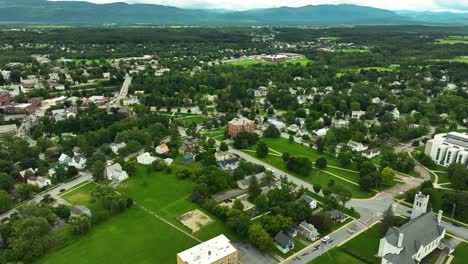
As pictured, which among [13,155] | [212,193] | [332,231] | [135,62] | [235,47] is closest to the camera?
[332,231]

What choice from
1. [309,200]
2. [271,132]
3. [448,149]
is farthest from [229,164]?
[448,149]

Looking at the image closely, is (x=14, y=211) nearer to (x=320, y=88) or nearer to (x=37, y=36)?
(x=320, y=88)

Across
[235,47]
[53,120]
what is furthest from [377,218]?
[235,47]

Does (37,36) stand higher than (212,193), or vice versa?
(37,36)

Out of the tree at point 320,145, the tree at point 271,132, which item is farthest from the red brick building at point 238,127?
the tree at point 320,145

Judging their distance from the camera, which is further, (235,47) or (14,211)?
(235,47)

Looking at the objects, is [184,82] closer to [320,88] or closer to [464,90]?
[320,88]

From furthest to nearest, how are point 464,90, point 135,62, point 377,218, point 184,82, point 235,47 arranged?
point 235,47 < point 135,62 < point 184,82 < point 464,90 < point 377,218
